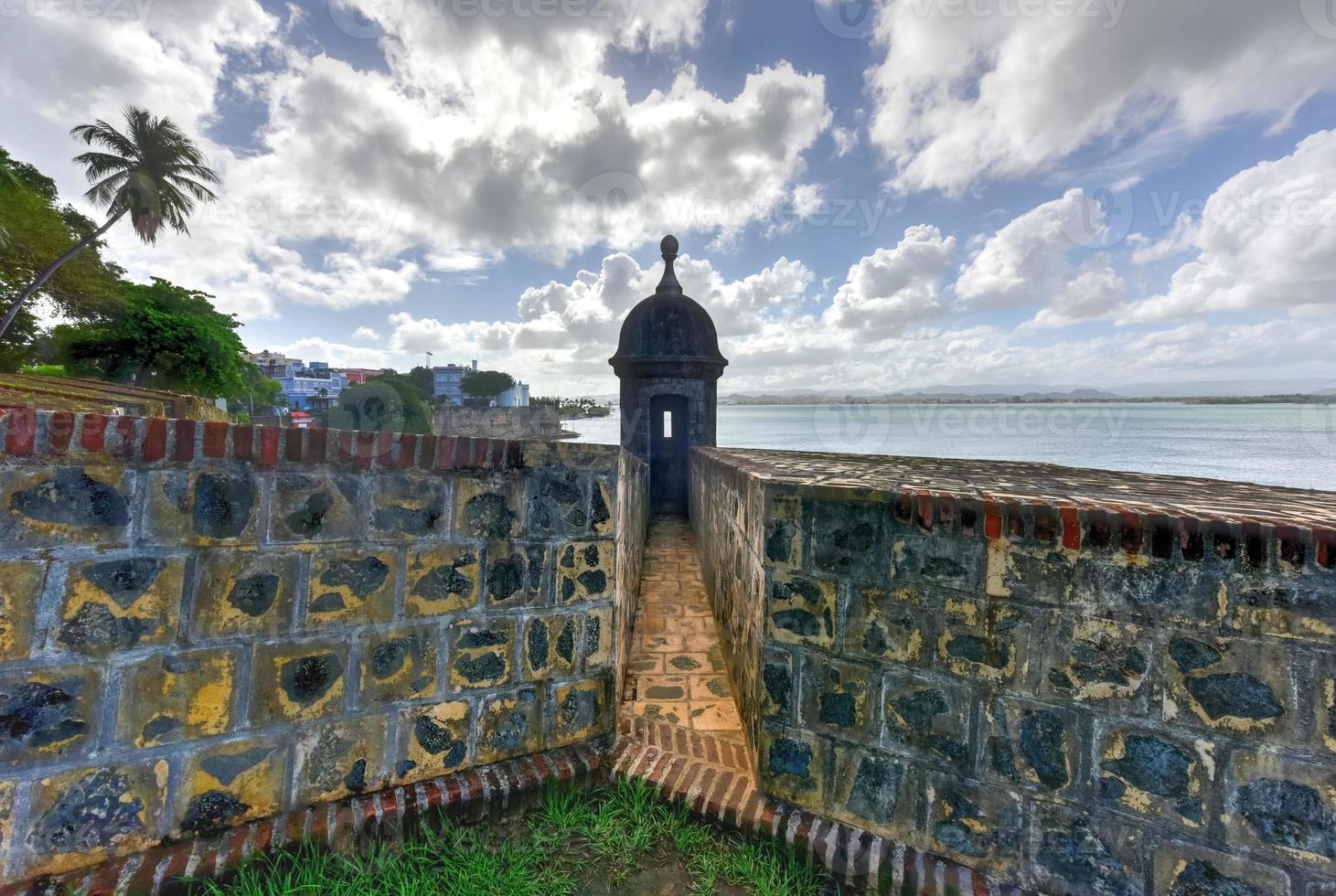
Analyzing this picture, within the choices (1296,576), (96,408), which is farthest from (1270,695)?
(96,408)

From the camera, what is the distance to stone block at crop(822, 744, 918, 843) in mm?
2238

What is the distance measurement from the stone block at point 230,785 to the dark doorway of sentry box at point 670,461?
928 centimetres

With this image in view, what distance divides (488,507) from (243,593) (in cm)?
99

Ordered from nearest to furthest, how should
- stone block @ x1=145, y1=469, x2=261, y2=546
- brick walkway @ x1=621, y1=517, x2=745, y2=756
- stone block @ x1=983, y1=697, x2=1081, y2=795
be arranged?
stone block @ x1=145, y1=469, x2=261, y2=546, stone block @ x1=983, y1=697, x2=1081, y2=795, brick walkway @ x1=621, y1=517, x2=745, y2=756

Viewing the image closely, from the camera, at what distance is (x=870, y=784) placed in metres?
2.30

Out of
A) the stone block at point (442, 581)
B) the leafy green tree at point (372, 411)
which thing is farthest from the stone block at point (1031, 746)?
the leafy green tree at point (372, 411)

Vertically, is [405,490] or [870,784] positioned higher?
[405,490]

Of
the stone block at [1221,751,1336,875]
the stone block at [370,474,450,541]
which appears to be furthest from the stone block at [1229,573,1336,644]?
the stone block at [370,474,450,541]

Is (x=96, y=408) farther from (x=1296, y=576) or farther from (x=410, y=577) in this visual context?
(x=1296, y=576)

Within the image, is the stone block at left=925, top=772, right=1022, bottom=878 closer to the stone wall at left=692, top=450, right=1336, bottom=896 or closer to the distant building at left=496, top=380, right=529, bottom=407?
the stone wall at left=692, top=450, right=1336, bottom=896

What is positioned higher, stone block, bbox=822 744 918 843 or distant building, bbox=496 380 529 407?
distant building, bbox=496 380 529 407

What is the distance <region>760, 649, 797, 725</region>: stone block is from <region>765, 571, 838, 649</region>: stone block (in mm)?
101

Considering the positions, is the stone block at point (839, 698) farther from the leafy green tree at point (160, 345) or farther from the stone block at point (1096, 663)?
the leafy green tree at point (160, 345)

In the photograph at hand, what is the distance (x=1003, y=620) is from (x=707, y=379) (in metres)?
9.24
